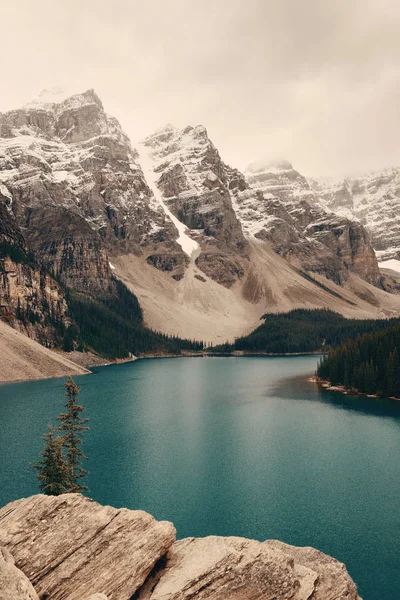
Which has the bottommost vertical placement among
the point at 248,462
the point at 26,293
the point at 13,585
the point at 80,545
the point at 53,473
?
the point at 248,462

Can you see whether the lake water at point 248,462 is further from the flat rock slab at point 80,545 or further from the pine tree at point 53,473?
the flat rock slab at point 80,545

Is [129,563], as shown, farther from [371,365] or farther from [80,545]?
[371,365]

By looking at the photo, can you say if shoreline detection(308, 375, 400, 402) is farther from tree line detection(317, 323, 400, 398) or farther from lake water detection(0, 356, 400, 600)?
lake water detection(0, 356, 400, 600)

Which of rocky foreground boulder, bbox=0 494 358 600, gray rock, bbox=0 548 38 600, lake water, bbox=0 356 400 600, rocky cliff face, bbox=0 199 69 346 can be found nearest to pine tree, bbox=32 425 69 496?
lake water, bbox=0 356 400 600

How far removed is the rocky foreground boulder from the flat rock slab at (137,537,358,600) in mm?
31

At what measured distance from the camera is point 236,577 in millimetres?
16438

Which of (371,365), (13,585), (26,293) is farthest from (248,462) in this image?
(26,293)

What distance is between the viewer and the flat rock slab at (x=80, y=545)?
16453mm

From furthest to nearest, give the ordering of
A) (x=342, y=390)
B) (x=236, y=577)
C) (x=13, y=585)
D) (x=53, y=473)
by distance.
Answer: (x=342, y=390) → (x=53, y=473) → (x=236, y=577) → (x=13, y=585)

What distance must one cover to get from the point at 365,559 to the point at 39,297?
541 feet

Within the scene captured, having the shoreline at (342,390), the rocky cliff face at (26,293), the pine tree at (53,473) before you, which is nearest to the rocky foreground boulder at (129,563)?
the pine tree at (53,473)

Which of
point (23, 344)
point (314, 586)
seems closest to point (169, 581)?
point (314, 586)

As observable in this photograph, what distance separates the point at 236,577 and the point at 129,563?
4.12 m

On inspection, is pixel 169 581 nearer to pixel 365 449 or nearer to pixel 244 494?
pixel 244 494
